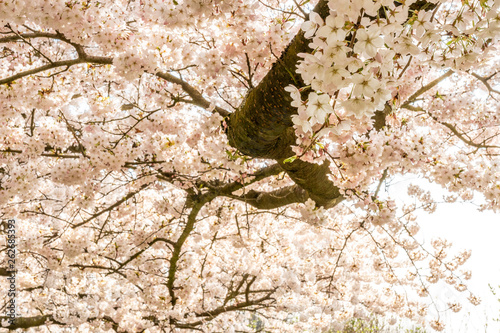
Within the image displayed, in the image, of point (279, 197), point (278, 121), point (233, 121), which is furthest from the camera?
point (279, 197)

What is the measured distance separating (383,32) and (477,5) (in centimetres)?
28

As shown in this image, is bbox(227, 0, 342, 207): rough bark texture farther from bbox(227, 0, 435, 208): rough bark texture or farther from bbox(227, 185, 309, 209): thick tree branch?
bbox(227, 185, 309, 209): thick tree branch

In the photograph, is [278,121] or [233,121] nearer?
[278,121]

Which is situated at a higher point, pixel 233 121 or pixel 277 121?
pixel 233 121

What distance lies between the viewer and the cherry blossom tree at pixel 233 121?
30.8 inches

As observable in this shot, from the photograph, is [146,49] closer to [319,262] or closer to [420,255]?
[420,255]

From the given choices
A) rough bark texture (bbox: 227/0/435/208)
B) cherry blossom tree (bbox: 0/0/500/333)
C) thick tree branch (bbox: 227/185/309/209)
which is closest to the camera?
cherry blossom tree (bbox: 0/0/500/333)

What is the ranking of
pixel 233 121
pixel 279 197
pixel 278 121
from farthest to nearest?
1. pixel 279 197
2. pixel 233 121
3. pixel 278 121

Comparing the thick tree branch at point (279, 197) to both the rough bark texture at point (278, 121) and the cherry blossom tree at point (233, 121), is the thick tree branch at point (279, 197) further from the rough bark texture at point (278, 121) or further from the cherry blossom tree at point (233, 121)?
the rough bark texture at point (278, 121)

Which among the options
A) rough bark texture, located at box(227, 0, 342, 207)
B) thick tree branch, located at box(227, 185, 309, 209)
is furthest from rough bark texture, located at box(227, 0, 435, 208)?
thick tree branch, located at box(227, 185, 309, 209)

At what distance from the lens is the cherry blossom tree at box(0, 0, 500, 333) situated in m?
0.78

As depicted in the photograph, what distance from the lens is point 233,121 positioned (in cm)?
239

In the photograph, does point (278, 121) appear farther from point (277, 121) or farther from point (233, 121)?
point (233, 121)

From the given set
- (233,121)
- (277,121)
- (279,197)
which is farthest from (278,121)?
(279,197)
